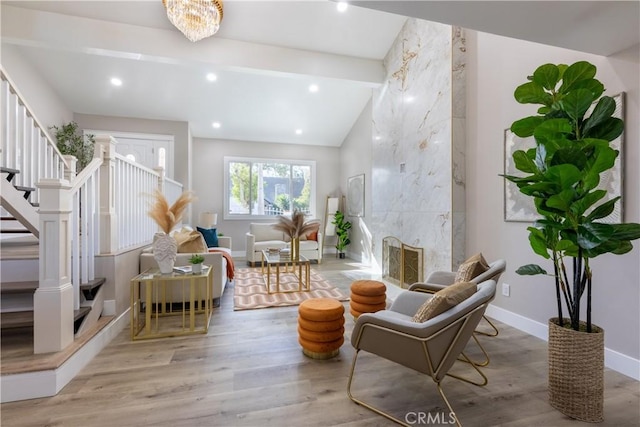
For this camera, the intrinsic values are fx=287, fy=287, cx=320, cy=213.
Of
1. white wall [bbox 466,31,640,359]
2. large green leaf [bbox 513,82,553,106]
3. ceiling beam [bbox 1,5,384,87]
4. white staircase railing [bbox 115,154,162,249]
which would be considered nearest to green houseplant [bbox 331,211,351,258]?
ceiling beam [bbox 1,5,384,87]

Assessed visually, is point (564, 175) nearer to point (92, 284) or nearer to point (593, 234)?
point (593, 234)

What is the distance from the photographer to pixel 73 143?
5.28m

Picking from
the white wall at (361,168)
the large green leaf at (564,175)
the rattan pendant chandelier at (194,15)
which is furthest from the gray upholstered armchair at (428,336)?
the white wall at (361,168)

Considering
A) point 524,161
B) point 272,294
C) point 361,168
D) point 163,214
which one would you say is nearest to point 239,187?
point 361,168

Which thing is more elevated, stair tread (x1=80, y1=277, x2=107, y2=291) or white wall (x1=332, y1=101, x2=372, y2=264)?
white wall (x1=332, y1=101, x2=372, y2=264)

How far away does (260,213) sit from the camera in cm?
746

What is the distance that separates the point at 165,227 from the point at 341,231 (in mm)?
4848

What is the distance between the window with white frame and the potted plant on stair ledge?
6.03 meters

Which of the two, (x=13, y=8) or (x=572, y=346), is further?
(x=13, y=8)

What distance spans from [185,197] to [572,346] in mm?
3286

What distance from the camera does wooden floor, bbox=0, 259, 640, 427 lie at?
166 cm

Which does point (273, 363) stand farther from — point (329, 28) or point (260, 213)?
point (260, 213)

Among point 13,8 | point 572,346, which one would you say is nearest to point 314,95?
point 13,8

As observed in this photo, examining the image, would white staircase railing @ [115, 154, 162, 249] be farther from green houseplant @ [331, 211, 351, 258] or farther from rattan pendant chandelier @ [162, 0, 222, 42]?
green houseplant @ [331, 211, 351, 258]
